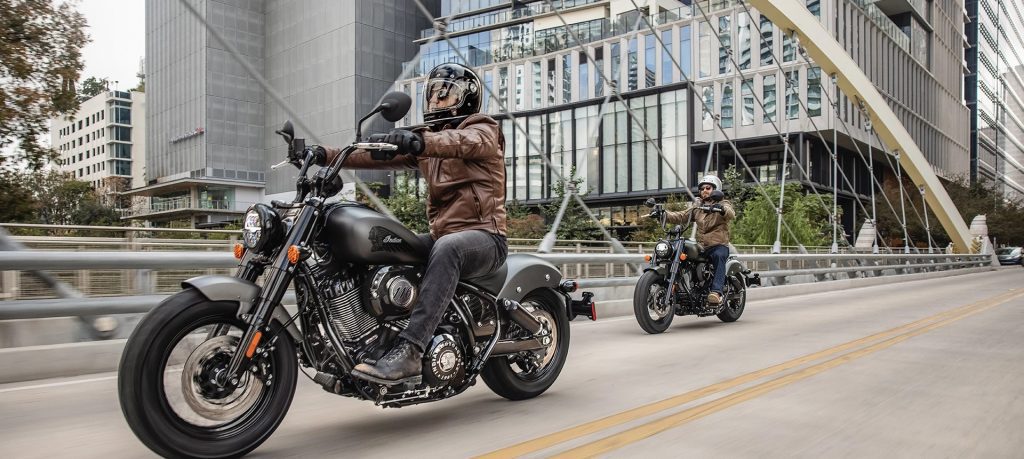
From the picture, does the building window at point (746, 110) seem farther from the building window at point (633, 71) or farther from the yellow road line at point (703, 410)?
the yellow road line at point (703, 410)

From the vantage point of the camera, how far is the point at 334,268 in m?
3.40

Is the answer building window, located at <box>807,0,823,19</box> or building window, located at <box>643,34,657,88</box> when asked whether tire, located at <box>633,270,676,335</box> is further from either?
building window, located at <box>807,0,823,19</box>

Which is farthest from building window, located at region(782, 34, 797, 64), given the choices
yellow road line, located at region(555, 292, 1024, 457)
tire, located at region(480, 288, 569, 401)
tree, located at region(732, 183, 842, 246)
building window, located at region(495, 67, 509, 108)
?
tire, located at region(480, 288, 569, 401)

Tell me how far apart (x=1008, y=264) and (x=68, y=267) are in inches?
2125

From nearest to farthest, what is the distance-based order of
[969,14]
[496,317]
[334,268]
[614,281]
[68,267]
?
[334,268] → [496,317] → [68,267] → [614,281] → [969,14]

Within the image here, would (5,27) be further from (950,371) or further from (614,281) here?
(950,371)

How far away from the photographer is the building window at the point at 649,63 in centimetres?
4988

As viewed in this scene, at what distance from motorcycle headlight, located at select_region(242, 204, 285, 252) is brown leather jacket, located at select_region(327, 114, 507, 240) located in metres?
0.75

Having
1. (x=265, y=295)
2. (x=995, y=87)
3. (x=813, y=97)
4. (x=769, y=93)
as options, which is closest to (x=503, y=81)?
(x=769, y=93)

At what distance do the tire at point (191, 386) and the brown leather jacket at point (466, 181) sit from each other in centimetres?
112

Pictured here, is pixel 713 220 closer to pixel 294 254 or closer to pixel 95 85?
pixel 294 254

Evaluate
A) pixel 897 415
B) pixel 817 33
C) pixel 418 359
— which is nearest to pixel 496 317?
pixel 418 359

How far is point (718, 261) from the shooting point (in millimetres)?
9414

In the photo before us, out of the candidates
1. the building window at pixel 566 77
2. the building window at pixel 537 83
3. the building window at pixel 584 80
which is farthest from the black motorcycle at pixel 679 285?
the building window at pixel 537 83
